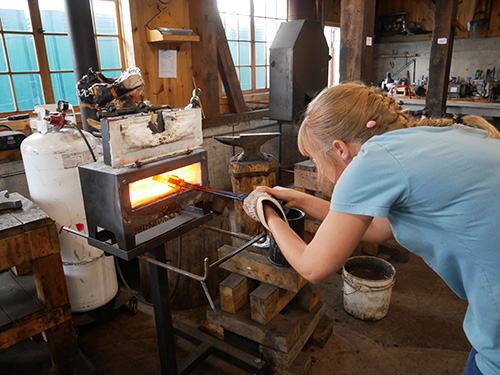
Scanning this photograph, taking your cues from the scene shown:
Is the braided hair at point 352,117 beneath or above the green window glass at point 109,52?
beneath

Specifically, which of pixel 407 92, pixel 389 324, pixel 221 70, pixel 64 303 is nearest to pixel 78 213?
pixel 64 303

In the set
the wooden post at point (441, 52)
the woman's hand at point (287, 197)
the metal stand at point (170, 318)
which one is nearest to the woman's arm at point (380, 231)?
the woman's hand at point (287, 197)

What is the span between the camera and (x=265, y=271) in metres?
1.78

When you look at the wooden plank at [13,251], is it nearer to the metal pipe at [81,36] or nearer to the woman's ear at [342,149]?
the metal pipe at [81,36]

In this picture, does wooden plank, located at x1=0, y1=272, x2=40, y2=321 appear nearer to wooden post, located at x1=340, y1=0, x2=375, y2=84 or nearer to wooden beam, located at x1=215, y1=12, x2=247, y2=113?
wooden post, located at x1=340, y1=0, x2=375, y2=84

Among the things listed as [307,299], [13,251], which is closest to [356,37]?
[307,299]

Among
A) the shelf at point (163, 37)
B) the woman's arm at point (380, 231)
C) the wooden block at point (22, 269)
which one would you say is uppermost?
the shelf at point (163, 37)

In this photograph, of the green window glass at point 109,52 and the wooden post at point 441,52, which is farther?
the wooden post at point 441,52

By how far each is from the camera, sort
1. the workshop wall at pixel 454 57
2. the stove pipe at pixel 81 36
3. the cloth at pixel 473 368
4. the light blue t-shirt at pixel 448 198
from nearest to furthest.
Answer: the light blue t-shirt at pixel 448 198 → the cloth at pixel 473 368 → the stove pipe at pixel 81 36 → the workshop wall at pixel 454 57

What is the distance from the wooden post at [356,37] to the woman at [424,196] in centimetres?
220

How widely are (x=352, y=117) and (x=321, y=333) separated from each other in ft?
4.75

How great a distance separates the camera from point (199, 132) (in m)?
1.50

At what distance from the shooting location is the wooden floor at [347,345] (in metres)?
1.99

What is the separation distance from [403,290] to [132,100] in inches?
86.4
